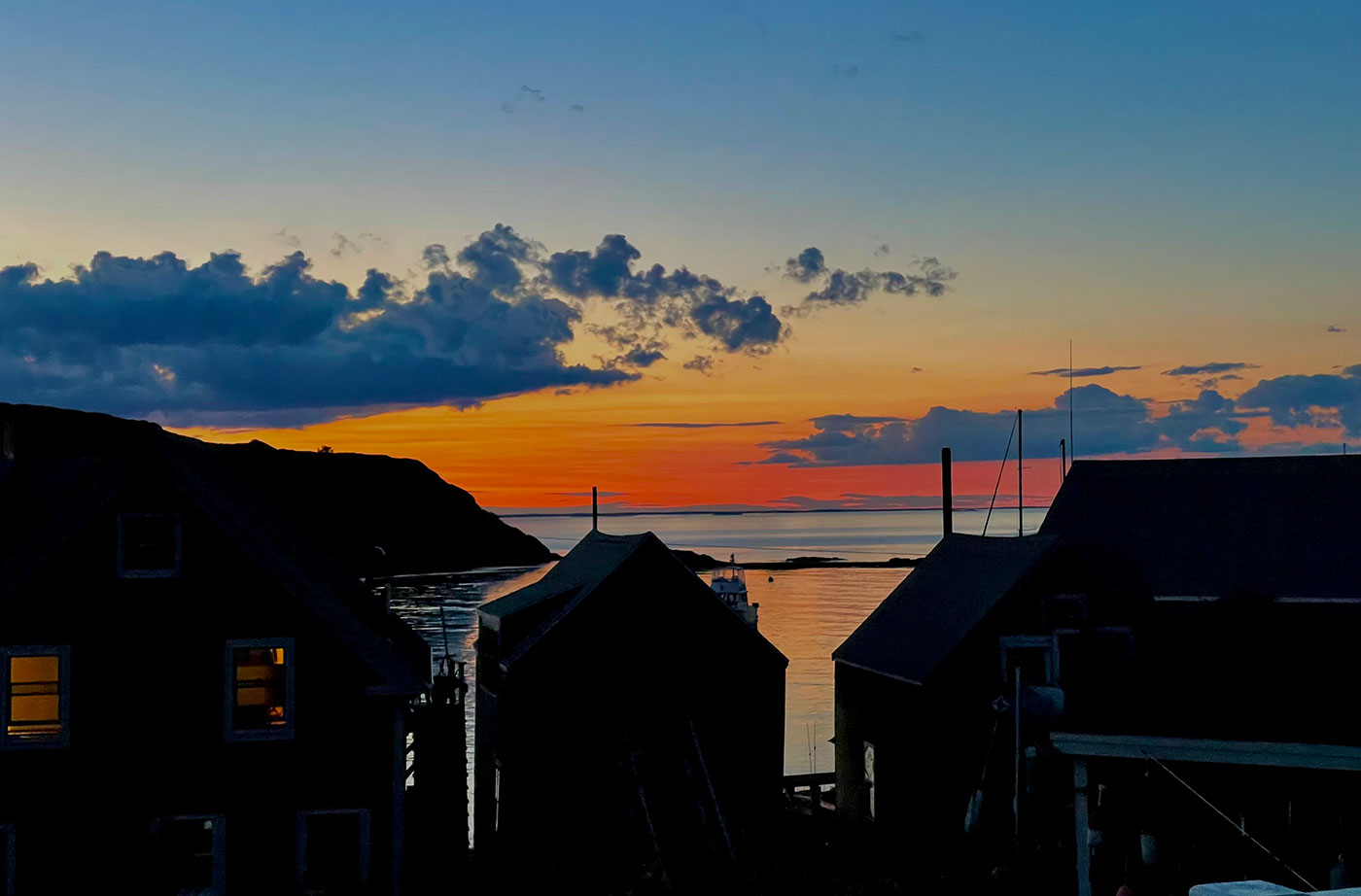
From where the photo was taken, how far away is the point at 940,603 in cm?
3741

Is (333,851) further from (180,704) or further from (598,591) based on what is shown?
(598,591)

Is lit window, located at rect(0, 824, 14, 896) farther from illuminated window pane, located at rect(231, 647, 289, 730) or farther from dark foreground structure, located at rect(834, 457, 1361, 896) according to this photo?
dark foreground structure, located at rect(834, 457, 1361, 896)

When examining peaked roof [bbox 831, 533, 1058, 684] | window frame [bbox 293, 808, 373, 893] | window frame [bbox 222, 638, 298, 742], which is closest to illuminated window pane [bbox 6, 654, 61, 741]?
window frame [bbox 222, 638, 298, 742]

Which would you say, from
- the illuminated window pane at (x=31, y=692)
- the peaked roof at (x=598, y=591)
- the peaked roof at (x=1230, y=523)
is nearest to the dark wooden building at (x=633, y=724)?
the peaked roof at (x=598, y=591)

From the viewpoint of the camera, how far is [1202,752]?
2050 cm

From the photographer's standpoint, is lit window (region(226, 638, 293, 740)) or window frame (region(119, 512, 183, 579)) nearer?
window frame (region(119, 512, 183, 579))

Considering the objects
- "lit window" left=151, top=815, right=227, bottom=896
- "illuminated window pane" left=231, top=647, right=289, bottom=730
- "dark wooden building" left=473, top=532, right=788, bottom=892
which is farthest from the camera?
"dark wooden building" left=473, top=532, right=788, bottom=892

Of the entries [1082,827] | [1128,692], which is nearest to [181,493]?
[1082,827]

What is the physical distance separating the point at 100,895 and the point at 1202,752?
20.5m

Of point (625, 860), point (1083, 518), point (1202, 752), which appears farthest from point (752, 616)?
point (1202, 752)

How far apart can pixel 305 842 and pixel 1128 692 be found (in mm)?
16238

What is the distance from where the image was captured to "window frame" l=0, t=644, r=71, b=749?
2503 centimetres

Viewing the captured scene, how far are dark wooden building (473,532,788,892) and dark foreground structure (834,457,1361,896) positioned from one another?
3.81 metres

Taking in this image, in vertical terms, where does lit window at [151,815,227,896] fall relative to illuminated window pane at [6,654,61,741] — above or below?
below
